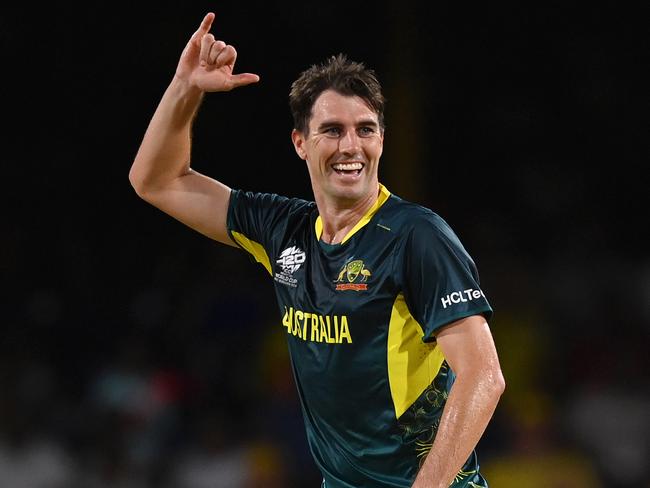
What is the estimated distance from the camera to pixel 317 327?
144 inches

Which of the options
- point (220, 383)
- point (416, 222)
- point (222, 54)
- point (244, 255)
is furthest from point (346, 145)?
point (244, 255)

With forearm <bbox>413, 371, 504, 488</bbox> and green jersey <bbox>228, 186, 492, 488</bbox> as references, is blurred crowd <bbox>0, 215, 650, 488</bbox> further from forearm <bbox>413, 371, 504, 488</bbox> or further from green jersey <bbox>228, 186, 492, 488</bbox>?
forearm <bbox>413, 371, 504, 488</bbox>

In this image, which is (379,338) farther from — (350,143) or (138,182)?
Answer: (138,182)

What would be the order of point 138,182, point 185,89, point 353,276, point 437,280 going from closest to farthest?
point 437,280, point 353,276, point 185,89, point 138,182

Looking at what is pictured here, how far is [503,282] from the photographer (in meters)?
8.19

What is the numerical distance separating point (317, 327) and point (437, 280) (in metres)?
0.52

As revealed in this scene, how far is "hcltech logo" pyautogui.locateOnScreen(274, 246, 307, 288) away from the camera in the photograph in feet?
12.7

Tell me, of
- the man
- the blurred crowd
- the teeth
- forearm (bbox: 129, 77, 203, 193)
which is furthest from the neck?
the blurred crowd

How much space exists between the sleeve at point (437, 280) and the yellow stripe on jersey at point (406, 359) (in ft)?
0.20

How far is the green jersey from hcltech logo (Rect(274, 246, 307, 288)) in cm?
3

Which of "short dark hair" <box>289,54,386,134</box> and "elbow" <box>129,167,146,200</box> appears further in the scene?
"elbow" <box>129,167,146,200</box>

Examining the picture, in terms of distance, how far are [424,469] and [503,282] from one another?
16.8ft
